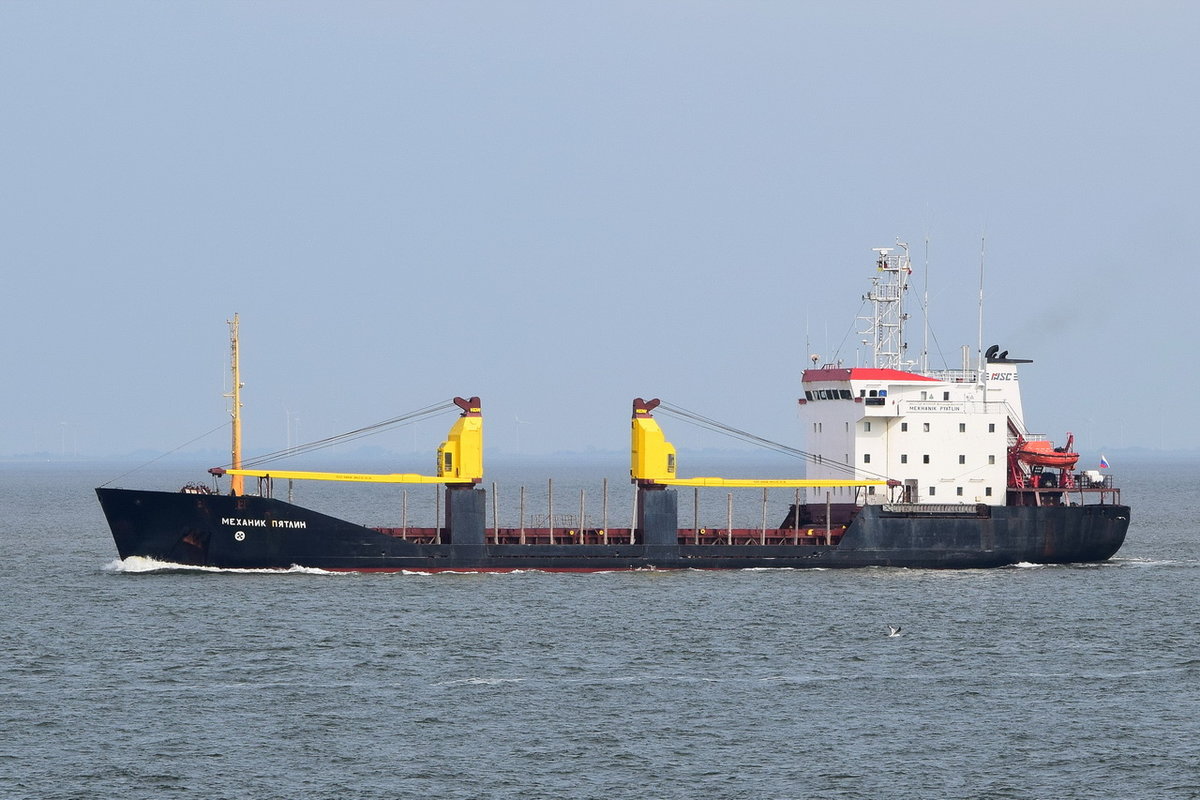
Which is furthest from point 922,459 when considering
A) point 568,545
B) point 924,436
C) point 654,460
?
point 568,545

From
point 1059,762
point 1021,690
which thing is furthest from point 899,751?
point 1021,690

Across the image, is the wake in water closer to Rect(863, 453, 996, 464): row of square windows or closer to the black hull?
the black hull

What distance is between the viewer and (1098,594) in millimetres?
47969

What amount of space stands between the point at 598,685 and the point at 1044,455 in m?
25.8

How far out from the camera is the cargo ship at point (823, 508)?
48469 mm

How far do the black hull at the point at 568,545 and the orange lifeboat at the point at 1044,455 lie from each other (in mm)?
1870

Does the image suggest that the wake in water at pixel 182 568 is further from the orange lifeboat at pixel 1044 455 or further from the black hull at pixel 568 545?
the orange lifeboat at pixel 1044 455

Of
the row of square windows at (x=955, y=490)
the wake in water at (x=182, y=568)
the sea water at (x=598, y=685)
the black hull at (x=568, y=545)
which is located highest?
the row of square windows at (x=955, y=490)

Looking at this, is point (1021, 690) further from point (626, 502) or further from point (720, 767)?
point (626, 502)

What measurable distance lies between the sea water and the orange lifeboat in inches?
187

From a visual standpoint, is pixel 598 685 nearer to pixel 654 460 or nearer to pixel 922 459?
pixel 654 460

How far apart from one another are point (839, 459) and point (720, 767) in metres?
27.7

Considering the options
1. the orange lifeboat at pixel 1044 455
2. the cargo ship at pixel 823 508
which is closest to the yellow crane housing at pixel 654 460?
the cargo ship at pixel 823 508

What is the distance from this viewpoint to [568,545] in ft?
163
